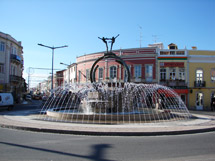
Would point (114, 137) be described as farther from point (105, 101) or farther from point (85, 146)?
point (105, 101)

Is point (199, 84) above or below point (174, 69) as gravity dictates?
below

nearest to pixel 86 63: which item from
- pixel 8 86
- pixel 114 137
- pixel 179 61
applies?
pixel 8 86

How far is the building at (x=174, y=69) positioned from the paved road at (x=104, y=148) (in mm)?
30048

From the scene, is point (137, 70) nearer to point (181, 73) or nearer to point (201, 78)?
point (181, 73)

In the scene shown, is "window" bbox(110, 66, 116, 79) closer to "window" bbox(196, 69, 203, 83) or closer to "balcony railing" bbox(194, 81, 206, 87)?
"balcony railing" bbox(194, 81, 206, 87)

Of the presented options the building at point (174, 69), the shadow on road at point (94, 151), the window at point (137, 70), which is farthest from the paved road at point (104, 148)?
the window at point (137, 70)

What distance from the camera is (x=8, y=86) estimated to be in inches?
1582

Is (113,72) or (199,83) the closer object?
(199,83)

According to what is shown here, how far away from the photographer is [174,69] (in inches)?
1553

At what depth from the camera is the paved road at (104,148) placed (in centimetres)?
652

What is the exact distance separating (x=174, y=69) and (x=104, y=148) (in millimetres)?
34126

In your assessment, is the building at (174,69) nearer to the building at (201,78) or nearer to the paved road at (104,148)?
the building at (201,78)

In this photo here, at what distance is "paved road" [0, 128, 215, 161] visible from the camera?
6516 mm

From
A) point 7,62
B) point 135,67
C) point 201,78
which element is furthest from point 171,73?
point 7,62
